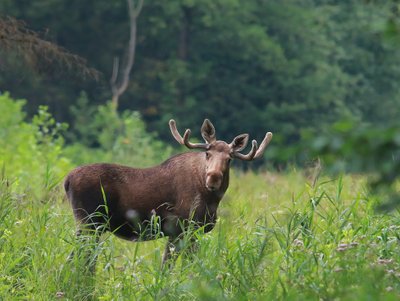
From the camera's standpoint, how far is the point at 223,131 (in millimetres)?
39344

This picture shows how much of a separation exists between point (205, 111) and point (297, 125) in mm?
3205

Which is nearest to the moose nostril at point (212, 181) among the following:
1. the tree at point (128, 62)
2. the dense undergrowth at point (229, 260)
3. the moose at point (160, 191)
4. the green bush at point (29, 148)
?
the moose at point (160, 191)

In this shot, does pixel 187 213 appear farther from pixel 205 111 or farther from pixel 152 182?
pixel 205 111

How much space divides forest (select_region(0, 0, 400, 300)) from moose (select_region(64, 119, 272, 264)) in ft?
0.70

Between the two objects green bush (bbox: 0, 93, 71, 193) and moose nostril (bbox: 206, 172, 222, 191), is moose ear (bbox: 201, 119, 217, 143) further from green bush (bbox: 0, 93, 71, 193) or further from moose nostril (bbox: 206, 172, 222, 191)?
green bush (bbox: 0, 93, 71, 193)

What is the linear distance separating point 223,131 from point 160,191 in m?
28.7

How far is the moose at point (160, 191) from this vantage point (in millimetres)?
10383

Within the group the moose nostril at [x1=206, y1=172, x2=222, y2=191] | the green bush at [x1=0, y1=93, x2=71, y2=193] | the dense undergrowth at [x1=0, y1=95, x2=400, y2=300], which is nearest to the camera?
the dense undergrowth at [x1=0, y1=95, x2=400, y2=300]

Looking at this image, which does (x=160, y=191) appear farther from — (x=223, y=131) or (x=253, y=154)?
(x=223, y=131)

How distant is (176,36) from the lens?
4159cm

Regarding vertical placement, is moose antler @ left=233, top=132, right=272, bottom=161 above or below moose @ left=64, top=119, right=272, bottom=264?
above

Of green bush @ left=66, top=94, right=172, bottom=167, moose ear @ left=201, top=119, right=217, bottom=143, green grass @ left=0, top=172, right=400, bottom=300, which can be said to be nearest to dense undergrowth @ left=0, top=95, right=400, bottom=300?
green grass @ left=0, top=172, right=400, bottom=300

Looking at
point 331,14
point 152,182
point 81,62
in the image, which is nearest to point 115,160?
point 81,62

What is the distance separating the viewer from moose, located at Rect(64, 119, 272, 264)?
1038 centimetres
